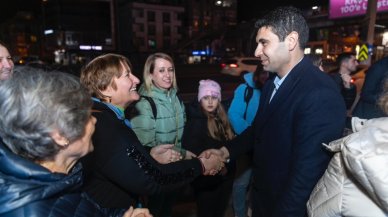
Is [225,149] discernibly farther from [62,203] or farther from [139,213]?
[62,203]

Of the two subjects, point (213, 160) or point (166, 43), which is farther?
point (166, 43)

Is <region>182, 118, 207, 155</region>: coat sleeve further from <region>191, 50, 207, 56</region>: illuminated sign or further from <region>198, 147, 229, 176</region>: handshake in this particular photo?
<region>191, 50, 207, 56</region>: illuminated sign

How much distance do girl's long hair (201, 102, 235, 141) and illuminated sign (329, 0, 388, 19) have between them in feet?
63.8

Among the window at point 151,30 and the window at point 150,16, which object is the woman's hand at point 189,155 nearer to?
the window at point 151,30

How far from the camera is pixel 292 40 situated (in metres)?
1.93

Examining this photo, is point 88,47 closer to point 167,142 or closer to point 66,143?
point 167,142

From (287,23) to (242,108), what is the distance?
177cm

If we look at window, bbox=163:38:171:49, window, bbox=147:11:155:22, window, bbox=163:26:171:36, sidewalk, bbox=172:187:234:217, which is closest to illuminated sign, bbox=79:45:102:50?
window, bbox=147:11:155:22

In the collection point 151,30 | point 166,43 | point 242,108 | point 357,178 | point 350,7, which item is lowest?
point 242,108

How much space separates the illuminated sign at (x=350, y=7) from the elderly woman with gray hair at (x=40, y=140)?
2157cm

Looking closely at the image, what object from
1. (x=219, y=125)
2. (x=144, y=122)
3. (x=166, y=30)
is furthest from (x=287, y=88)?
(x=166, y=30)

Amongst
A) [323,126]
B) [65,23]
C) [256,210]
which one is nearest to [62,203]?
[323,126]

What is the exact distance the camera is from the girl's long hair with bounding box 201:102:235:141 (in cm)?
323

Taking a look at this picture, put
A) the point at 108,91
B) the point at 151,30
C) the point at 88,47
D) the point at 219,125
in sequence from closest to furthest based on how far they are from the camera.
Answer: the point at 108,91, the point at 219,125, the point at 151,30, the point at 88,47
